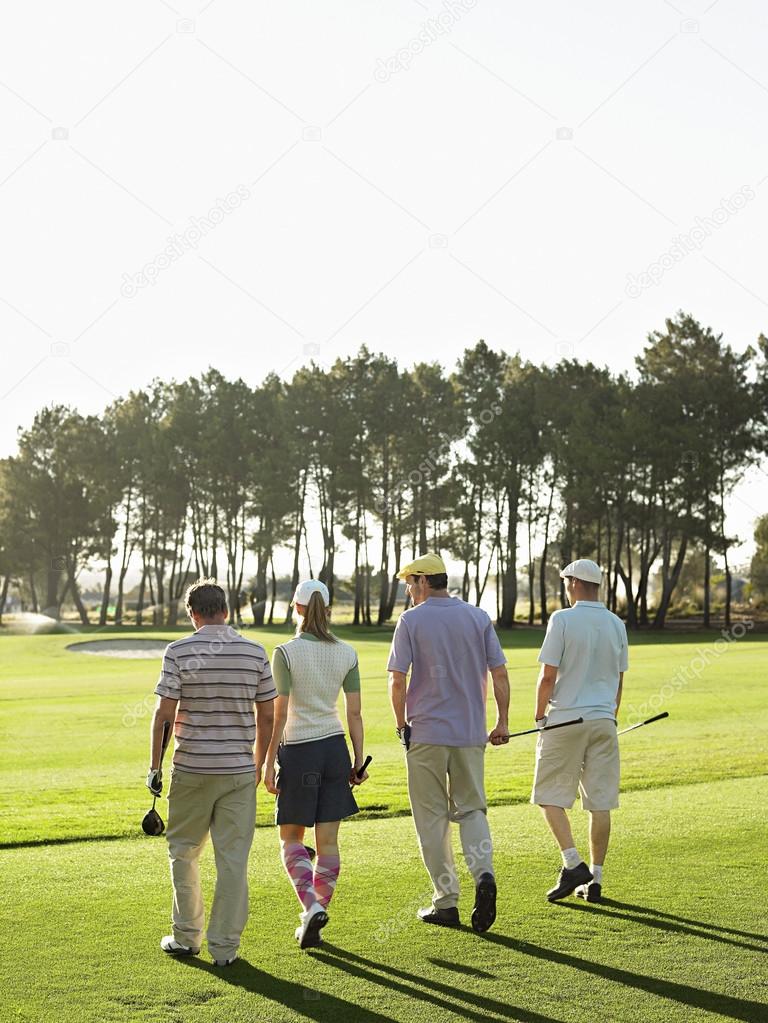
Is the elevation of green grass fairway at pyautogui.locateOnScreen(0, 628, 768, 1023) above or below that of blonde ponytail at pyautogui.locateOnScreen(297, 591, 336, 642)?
below

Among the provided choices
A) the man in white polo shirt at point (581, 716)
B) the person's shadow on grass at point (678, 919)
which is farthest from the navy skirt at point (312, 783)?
the person's shadow on grass at point (678, 919)

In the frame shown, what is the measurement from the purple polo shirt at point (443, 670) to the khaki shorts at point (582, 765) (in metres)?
0.87

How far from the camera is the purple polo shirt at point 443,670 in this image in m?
7.54

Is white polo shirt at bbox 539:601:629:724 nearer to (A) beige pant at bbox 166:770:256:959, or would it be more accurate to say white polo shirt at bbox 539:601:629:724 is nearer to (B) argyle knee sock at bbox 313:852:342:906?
(B) argyle knee sock at bbox 313:852:342:906

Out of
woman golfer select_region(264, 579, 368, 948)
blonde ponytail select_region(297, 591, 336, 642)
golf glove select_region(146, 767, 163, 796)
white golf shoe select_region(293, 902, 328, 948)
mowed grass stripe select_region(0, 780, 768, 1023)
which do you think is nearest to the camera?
mowed grass stripe select_region(0, 780, 768, 1023)

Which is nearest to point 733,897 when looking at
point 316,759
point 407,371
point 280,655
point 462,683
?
point 462,683

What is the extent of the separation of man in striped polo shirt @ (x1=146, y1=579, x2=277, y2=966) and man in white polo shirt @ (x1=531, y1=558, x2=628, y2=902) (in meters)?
2.43

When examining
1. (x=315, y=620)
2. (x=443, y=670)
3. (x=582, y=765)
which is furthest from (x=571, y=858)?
(x=315, y=620)

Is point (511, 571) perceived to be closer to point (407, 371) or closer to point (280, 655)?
point (407, 371)

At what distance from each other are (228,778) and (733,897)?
11.8 ft

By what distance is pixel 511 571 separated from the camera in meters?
75.6

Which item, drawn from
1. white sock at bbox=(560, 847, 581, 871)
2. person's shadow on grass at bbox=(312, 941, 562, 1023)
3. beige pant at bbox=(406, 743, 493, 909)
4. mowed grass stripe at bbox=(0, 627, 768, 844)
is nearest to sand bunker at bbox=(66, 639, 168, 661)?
mowed grass stripe at bbox=(0, 627, 768, 844)

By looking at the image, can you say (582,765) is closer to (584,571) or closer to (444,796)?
(444,796)

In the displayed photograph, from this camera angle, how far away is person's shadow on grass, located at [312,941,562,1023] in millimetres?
5474
